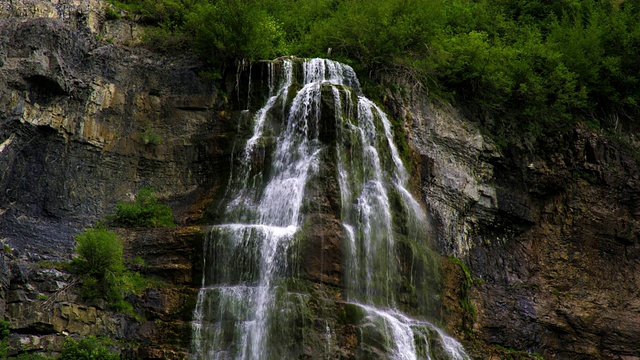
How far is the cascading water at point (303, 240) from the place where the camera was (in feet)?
57.3

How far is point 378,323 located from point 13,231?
1058 cm

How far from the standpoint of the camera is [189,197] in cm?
2250

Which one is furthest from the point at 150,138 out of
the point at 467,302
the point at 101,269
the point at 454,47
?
the point at 454,47

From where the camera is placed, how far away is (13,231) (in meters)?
19.5

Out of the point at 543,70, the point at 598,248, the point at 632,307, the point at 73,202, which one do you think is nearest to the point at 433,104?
the point at 543,70

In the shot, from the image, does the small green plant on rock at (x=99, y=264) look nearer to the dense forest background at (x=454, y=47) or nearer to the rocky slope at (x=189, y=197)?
the rocky slope at (x=189, y=197)

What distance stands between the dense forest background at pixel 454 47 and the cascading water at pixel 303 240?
1992mm

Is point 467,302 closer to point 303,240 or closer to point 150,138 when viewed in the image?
point 303,240

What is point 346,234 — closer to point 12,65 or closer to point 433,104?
point 433,104

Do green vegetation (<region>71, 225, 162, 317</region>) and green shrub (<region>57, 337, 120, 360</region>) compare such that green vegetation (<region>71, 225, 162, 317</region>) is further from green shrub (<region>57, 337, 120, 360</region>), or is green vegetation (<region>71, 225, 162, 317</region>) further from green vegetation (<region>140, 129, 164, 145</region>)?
green vegetation (<region>140, 129, 164, 145</region>)

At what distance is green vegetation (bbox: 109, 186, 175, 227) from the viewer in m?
21.2

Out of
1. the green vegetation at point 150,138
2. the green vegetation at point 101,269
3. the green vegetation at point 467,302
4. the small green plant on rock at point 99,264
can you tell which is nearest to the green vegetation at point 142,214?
the green vegetation at point 150,138

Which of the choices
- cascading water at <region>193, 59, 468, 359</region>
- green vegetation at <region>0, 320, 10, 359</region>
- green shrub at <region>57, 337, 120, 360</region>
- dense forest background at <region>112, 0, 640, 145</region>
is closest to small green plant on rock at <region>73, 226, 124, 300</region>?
green shrub at <region>57, 337, 120, 360</region>

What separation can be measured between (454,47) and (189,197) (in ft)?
40.2
